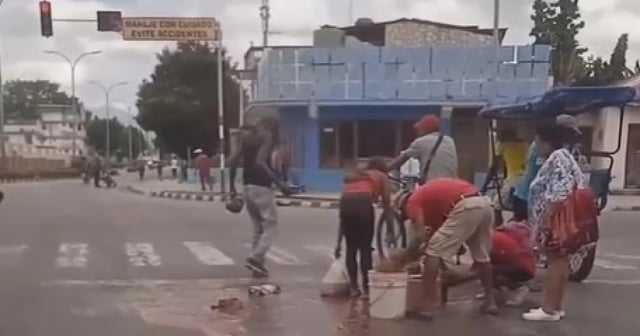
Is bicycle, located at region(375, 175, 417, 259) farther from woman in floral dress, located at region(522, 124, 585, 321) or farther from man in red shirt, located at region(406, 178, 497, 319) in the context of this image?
woman in floral dress, located at region(522, 124, 585, 321)

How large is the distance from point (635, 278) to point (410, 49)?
931 inches

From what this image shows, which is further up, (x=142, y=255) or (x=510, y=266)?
(x=510, y=266)

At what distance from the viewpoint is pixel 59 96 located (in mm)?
158875

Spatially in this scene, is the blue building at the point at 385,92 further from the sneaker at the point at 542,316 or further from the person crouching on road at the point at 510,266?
the sneaker at the point at 542,316

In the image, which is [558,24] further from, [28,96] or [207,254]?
[28,96]

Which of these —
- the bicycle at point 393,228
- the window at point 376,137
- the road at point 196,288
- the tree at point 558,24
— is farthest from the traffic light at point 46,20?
the tree at point 558,24

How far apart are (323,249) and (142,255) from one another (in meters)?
2.72

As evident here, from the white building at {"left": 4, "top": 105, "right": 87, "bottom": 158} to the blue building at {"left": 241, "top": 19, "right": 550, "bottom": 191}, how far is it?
94865mm

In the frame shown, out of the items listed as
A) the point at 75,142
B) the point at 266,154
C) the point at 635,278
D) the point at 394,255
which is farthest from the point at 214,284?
the point at 75,142

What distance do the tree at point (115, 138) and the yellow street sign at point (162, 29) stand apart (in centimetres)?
8502

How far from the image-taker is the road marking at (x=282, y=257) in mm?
13672

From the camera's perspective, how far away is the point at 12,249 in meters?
15.9

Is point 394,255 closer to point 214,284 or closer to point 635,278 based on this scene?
point 214,284

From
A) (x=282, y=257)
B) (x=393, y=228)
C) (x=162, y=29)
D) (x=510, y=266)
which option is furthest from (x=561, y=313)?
(x=162, y=29)
